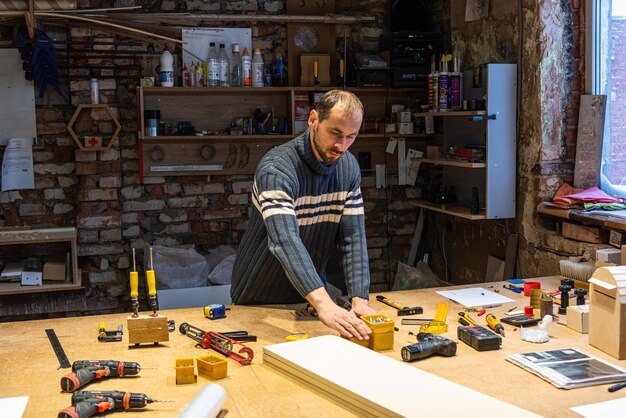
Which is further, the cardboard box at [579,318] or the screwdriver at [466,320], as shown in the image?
the screwdriver at [466,320]

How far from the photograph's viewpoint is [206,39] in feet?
16.2

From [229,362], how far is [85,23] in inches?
125

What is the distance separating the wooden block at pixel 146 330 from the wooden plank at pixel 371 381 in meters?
0.36

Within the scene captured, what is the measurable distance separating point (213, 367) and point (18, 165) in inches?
128

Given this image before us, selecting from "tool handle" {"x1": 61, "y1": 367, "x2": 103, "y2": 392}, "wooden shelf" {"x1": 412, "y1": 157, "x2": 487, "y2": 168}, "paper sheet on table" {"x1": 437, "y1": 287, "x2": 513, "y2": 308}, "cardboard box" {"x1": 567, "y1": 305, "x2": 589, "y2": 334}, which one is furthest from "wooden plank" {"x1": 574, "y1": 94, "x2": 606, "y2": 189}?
"tool handle" {"x1": 61, "y1": 367, "x2": 103, "y2": 392}

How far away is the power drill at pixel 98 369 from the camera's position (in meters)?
1.92

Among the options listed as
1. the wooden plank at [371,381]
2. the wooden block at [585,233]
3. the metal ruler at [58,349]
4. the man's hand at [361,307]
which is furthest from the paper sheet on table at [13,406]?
the wooden block at [585,233]

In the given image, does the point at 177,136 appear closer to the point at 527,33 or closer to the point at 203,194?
the point at 203,194

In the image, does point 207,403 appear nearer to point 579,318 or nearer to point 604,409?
point 604,409

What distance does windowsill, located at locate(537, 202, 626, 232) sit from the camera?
3326 mm

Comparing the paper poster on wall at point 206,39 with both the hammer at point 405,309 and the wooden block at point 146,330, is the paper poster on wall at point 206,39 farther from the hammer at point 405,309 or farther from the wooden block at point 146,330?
the wooden block at point 146,330

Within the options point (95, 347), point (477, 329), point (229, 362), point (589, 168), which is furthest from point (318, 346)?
point (589, 168)

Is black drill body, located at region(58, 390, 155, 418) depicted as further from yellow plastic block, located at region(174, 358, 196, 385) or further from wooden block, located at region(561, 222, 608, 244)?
wooden block, located at region(561, 222, 608, 244)

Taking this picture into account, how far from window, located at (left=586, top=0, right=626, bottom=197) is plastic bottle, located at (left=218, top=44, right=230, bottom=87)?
7.33 ft
